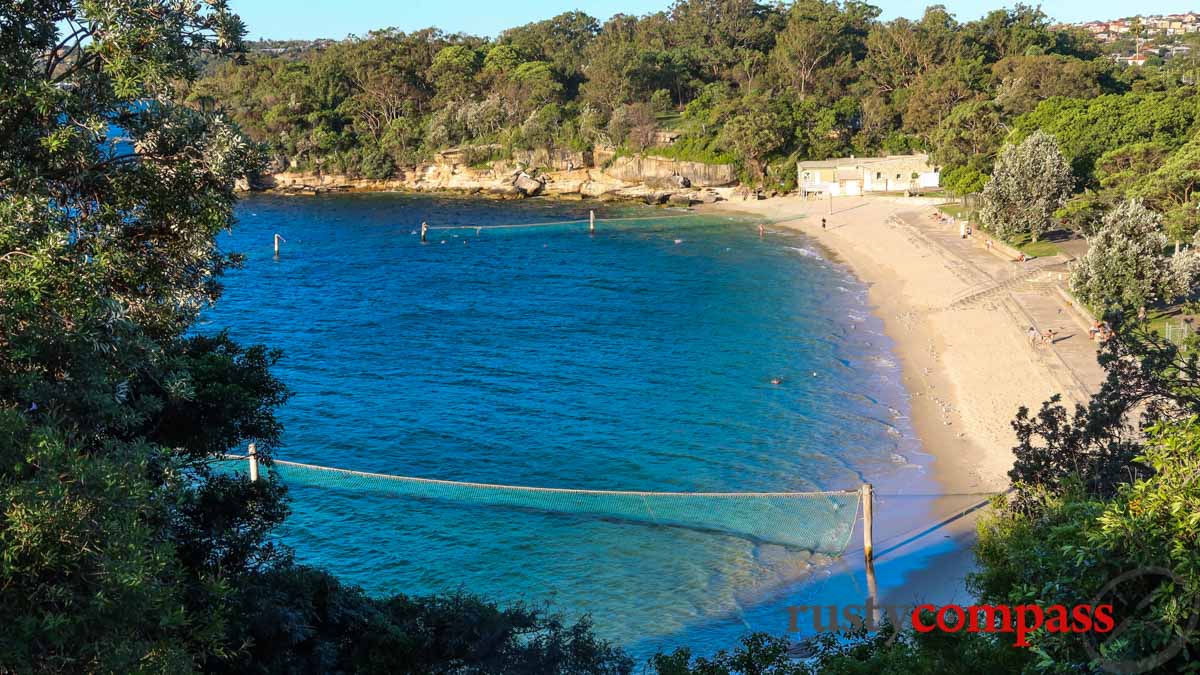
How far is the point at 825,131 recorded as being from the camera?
8500cm

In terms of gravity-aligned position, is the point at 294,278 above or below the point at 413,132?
below

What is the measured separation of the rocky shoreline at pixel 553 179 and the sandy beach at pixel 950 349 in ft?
77.0

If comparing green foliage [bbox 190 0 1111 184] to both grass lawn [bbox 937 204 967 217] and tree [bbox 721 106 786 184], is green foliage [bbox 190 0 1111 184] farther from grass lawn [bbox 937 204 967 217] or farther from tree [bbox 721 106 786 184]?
grass lawn [bbox 937 204 967 217]

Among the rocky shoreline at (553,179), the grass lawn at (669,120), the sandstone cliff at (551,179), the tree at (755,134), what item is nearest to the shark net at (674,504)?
the rocky shoreline at (553,179)

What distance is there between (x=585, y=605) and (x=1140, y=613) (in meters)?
13.9

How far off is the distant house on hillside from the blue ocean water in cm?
1516

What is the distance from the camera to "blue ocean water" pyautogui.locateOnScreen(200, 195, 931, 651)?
21.6 m

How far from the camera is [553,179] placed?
93750 mm

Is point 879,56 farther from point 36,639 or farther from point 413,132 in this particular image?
point 36,639

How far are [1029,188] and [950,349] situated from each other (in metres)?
16.7

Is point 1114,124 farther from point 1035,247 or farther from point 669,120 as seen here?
point 669,120

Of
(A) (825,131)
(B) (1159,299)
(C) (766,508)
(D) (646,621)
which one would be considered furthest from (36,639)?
(A) (825,131)

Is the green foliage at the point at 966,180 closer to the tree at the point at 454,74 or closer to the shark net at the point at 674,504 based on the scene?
the shark net at the point at 674,504

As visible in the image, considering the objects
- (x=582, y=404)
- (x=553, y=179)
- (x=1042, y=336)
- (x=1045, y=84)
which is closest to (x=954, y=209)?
(x=1045, y=84)
